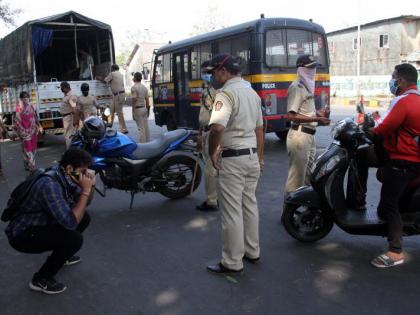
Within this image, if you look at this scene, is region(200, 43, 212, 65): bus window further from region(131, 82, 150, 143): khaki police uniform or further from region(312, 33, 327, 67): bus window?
region(312, 33, 327, 67): bus window

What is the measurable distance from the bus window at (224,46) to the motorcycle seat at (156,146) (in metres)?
5.05

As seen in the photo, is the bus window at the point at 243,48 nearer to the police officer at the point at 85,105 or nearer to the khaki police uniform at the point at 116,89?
the police officer at the point at 85,105

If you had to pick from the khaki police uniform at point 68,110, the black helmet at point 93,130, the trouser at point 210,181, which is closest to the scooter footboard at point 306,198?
the trouser at point 210,181

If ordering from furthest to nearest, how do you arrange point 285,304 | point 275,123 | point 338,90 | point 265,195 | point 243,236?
1. point 338,90
2. point 275,123
3. point 265,195
4. point 243,236
5. point 285,304

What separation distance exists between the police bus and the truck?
89.5 inches

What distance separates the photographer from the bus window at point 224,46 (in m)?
10.5

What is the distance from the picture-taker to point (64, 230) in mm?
3389

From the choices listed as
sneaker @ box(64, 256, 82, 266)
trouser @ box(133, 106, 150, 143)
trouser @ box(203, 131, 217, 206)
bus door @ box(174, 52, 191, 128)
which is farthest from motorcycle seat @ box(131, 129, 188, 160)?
bus door @ box(174, 52, 191, 128)

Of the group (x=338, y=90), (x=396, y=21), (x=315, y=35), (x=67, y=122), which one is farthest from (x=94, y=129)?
(x=396, y=21)

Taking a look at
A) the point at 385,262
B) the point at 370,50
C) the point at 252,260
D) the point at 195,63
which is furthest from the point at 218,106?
the point at 370,50

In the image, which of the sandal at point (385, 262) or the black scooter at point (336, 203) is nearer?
the sandal at point (385, 262)

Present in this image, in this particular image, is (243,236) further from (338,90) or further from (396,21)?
(396,21)

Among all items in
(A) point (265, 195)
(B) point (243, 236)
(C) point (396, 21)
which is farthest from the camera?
(C) point (396, 21)

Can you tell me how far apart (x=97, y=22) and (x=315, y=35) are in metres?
6.15
